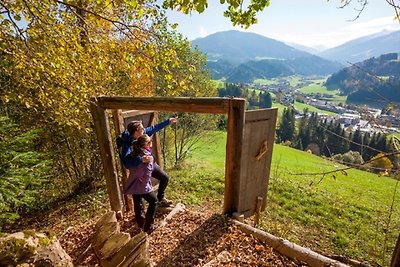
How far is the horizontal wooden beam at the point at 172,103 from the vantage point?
5363 mm

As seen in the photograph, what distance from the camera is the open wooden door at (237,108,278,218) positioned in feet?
18.4

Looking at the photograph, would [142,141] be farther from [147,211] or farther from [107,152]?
[107,152]

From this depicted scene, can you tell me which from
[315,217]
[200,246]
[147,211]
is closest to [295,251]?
[200,246]

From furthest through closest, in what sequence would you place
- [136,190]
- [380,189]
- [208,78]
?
1. [208,78]
2. [380,189]
3. [136,190]

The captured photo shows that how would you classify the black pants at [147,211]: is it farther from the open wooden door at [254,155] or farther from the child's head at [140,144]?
the open wooden door at [254,155]

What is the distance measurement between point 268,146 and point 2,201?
6.38 metres

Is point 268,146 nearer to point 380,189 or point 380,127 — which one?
point 380,127

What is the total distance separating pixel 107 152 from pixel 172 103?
2357mm

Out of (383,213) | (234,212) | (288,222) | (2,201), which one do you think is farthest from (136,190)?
(383,213)

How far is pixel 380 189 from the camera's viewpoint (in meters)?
21.3

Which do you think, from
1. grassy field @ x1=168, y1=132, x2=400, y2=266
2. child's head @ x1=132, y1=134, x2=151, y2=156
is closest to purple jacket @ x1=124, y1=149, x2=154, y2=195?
child's head @ x1=132, y1=134, x2=151, y2=156

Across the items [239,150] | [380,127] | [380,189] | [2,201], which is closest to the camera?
[380,127]

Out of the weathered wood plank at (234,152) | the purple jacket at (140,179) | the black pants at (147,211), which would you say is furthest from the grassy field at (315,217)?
the purple jacket at (140,179)

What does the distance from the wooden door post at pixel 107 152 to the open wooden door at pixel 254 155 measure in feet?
10.5
